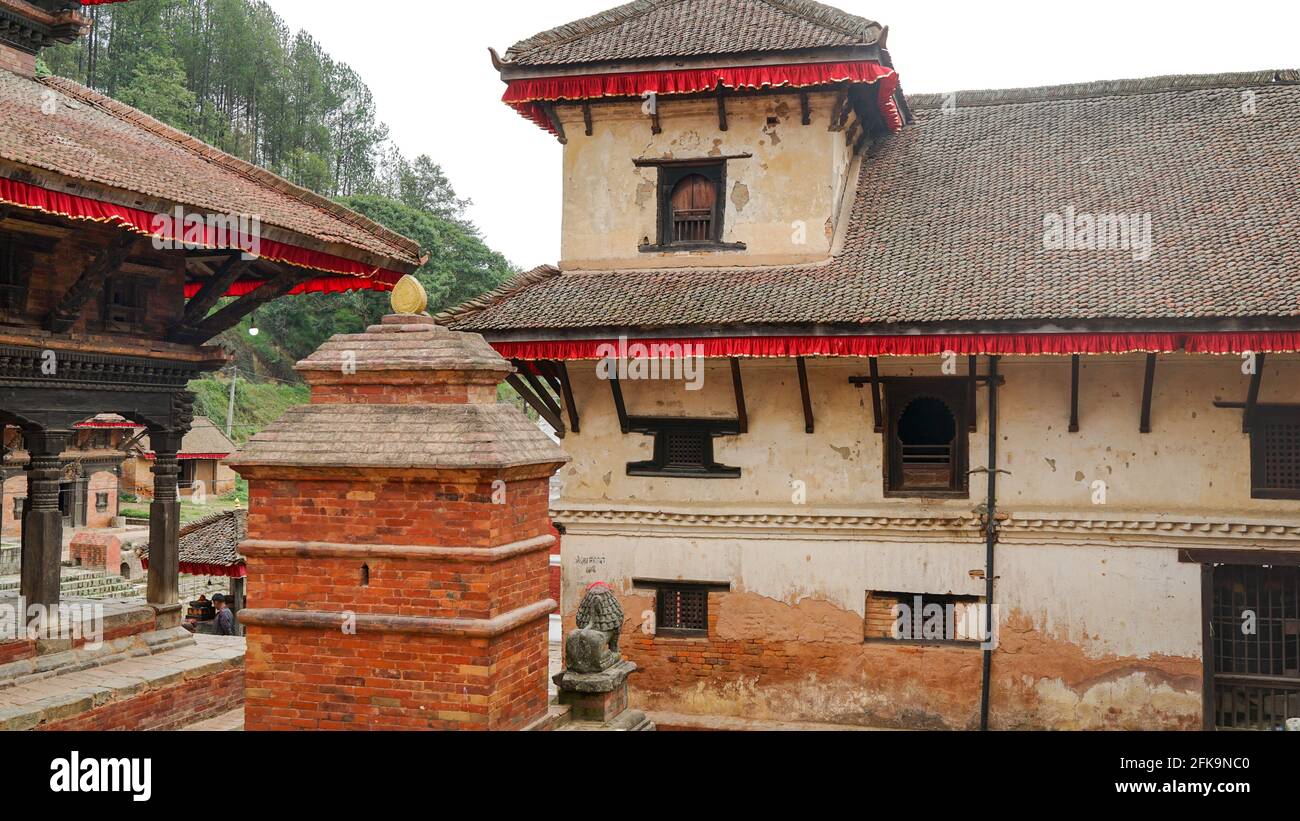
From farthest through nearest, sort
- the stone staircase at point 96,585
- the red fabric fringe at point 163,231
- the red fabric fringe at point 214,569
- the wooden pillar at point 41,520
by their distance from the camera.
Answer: the stone staircase at point 96,585 → the red fabric fringe at point 214,569 → the wooden pillar at point 41,520 → the red fabric fringe at point 163,231

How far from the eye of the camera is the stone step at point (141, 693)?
9328mm

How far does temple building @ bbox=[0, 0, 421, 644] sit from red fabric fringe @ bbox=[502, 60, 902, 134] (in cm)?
254

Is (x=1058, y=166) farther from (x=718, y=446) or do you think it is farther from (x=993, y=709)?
(x=993, y=709)

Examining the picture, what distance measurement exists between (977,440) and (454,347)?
762cm

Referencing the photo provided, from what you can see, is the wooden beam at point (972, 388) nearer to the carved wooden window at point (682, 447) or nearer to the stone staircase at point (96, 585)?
the carved wooden window at point (682, 447)

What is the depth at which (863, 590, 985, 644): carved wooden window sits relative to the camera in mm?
12258

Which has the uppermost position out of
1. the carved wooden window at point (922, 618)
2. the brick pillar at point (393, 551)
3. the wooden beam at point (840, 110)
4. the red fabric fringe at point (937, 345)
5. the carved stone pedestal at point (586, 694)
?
the wooden beam at point (840, 110)

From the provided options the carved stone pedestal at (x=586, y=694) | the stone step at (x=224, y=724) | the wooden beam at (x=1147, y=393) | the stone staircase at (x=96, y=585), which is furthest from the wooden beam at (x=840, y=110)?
the stone staircase at (x=96, y=585)

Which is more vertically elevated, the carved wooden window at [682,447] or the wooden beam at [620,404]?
the wooden beam at [620,404]

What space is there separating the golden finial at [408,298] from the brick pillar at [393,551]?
0.30m

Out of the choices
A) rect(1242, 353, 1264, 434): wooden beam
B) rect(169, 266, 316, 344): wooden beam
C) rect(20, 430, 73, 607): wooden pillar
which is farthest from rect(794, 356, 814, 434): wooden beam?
rect(20, 430, 73, 607): wooden pillar

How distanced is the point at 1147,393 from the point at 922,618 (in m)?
3.42

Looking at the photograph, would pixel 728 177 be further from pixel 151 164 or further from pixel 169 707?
pixel 169 707

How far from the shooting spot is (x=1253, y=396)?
37.5 feet
